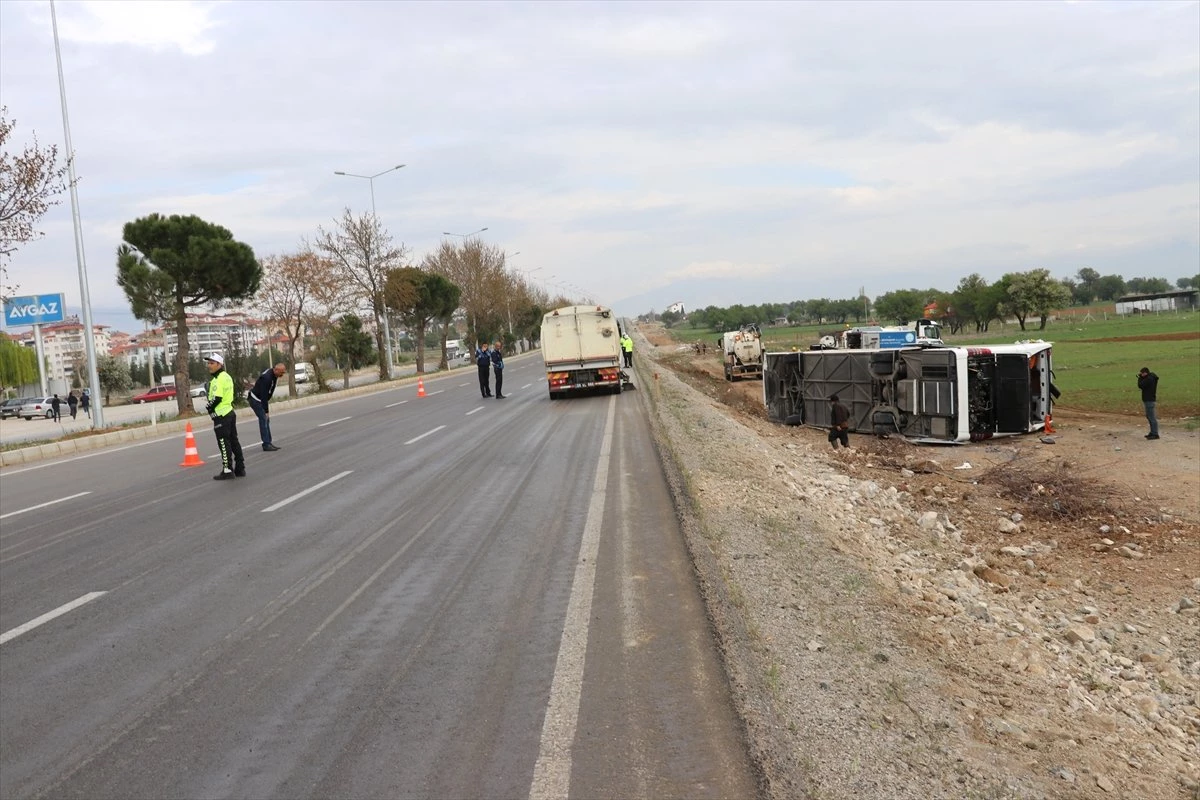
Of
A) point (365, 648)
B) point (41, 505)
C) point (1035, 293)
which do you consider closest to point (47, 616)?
point (365, 648)

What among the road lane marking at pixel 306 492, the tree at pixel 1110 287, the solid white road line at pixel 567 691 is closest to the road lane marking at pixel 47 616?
the road lane marking at pixel 306 492

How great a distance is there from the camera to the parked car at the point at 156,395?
67500 mm

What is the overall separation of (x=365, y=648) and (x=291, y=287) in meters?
47.9

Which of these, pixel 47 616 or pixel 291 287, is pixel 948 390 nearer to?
pixel 47 616

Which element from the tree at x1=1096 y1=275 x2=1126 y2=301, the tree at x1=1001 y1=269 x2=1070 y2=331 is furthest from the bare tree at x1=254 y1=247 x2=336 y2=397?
the tree at x1=1096 y1=275 x2=1126 y2=301

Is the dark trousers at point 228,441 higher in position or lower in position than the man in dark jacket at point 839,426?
higher

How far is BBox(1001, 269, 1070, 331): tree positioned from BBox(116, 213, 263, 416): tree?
274 feet

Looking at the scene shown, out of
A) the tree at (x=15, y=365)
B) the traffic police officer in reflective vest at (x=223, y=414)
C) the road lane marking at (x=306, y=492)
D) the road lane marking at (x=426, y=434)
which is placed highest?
the tree at (x=15, y=365)

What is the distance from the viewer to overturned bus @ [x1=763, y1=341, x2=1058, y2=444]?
20234 millimetres

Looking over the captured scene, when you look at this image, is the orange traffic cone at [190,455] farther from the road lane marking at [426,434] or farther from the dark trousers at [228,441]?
the road lane marking at [426,434]

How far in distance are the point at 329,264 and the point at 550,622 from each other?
4957 cm

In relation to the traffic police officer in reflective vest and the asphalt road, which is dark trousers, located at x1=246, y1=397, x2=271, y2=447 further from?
the asphalt road

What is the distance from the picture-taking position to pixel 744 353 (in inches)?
1769

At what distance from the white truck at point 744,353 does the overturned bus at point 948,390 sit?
21.0 metres
